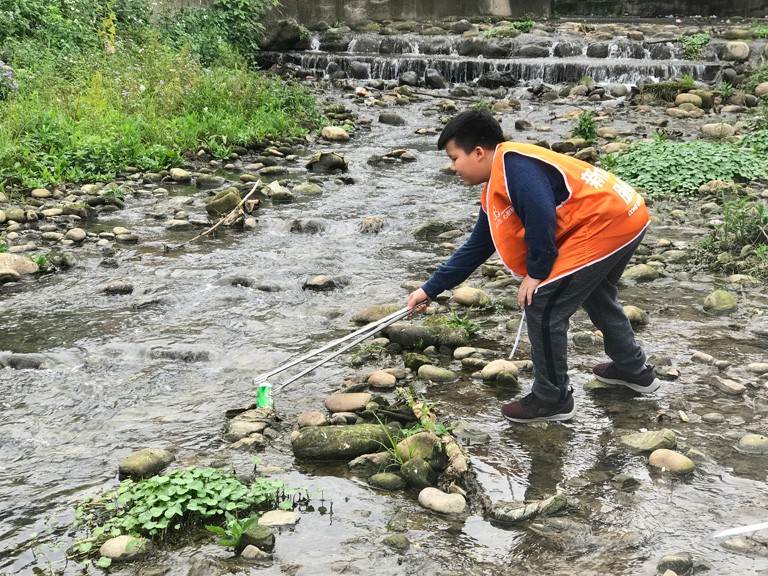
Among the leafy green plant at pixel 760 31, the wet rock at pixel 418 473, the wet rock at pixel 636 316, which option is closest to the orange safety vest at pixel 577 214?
the wet rock at pixel 418 473

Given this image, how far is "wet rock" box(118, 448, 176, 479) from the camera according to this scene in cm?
351

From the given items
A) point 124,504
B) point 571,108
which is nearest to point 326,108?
point 571,108

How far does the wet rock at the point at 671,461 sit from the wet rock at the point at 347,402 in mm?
1343

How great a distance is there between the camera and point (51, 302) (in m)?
5.92

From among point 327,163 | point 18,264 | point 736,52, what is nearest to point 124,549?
point 18,264

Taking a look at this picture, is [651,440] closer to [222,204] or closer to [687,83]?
[222,204]

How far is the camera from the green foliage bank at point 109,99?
9281 millimetres

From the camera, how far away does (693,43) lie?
16938 mm

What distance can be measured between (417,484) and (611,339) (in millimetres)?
1361

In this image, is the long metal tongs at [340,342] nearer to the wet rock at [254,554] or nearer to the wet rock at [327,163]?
the wet rock at [254,554]

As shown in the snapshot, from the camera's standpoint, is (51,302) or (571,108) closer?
(51,302)

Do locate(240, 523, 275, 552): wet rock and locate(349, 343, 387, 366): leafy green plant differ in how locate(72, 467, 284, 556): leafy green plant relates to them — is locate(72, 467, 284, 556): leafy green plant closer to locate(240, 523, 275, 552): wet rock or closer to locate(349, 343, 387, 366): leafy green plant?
locate(240, 523, 275, 552): wet rock

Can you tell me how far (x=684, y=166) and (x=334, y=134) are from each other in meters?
4.92

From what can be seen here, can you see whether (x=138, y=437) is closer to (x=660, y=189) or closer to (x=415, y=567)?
(x=415, y=567)
